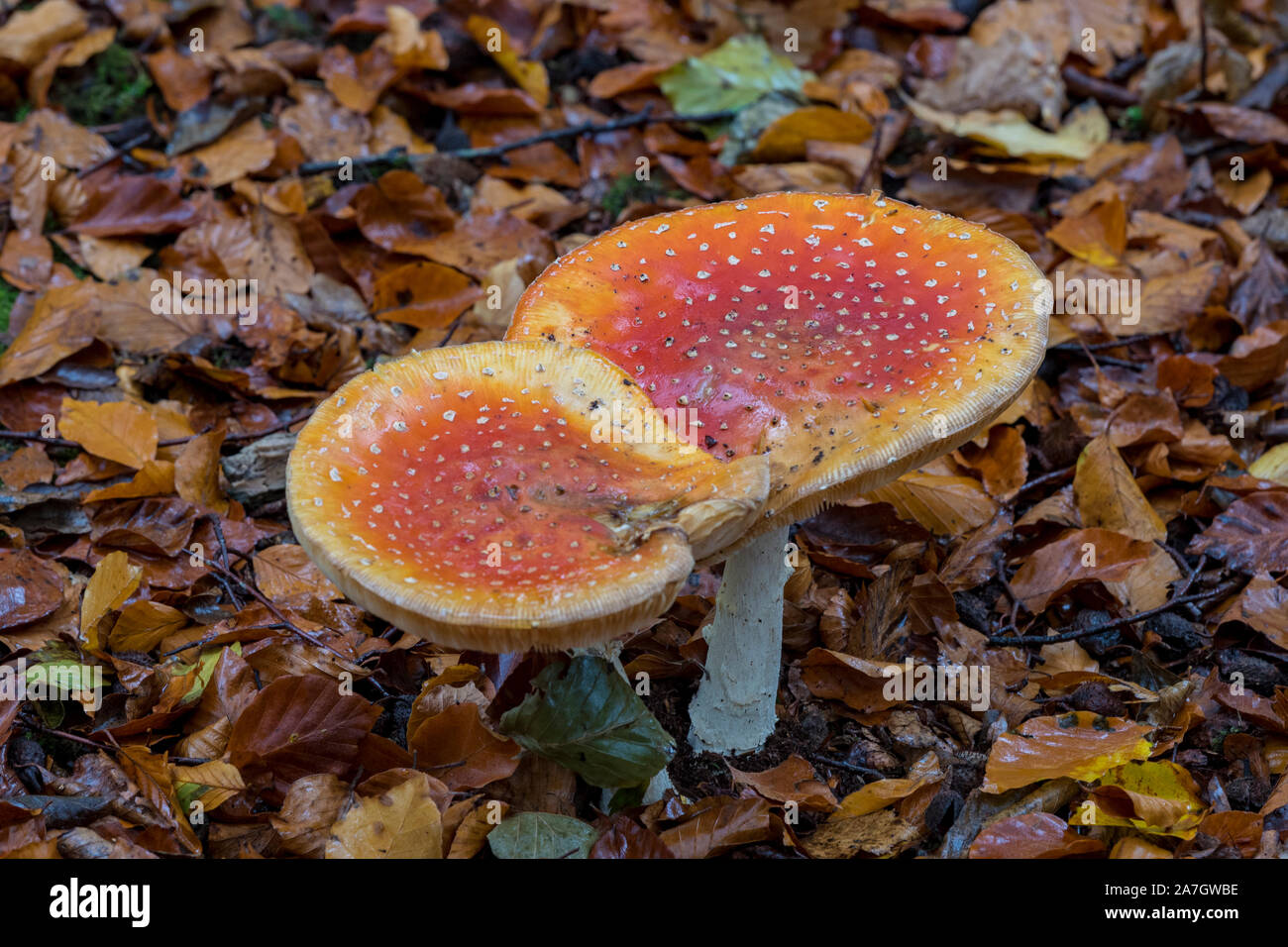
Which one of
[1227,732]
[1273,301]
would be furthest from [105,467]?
[1273,301]

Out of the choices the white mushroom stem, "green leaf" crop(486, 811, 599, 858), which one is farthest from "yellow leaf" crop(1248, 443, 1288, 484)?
"green leaf" crop(486, 811, 599, 858)

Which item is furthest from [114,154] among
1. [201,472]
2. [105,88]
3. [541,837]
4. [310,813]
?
[541,837]

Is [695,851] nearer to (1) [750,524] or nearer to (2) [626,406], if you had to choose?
(1) [750,524]

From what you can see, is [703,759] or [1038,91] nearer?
[703,759]

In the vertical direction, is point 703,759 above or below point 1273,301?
below

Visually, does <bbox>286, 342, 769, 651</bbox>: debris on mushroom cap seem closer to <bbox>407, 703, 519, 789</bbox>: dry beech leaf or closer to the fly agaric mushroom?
the fly agaric mushroom

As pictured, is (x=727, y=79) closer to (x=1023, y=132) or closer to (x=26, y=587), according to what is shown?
(x=1023, y=132)

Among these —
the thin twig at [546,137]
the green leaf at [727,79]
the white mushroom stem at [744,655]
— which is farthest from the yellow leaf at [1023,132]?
the white mushroom stem at [744,655]
